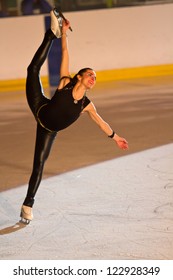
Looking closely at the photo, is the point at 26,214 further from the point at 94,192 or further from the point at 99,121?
the point at 94,192

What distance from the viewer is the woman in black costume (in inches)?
219

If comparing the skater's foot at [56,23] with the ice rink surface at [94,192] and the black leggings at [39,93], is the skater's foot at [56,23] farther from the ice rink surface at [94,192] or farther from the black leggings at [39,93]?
the ice rink surface at [94,192]

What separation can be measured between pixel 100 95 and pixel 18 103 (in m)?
1.23

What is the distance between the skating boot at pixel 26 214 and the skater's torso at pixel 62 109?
67cm

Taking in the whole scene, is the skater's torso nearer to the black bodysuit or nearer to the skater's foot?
the black bodysuit

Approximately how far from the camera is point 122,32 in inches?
526

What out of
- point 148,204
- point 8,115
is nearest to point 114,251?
point 148,204

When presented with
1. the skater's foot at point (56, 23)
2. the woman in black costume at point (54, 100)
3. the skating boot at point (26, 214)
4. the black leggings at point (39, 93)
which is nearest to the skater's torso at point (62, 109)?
the woman in black costume at point (54, 100)

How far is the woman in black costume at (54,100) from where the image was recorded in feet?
18.3

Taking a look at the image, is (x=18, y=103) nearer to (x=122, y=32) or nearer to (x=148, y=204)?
(x=122, y=32)

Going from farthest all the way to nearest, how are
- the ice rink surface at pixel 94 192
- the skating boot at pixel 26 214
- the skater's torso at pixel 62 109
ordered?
the skating boot at pixel 26 214, the skater's torso at pixel 62 109, the ice rink surface at pixel 94 192

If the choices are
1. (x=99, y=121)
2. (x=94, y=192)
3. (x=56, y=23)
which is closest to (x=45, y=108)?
(x=99, y=121)

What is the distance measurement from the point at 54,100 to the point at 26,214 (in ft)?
2.84
